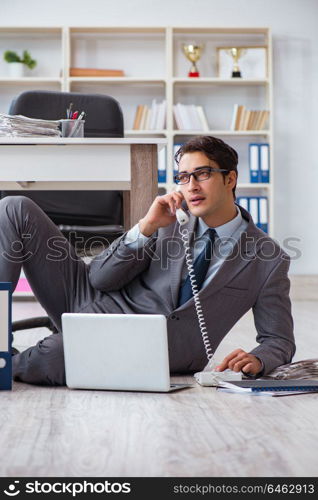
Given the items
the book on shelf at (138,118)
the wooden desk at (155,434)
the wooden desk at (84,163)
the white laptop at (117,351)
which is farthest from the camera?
the book on shelf at (138,118)

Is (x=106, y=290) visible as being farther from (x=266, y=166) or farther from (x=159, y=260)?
(x=266, y=166)

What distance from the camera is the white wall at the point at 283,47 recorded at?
20.4ft

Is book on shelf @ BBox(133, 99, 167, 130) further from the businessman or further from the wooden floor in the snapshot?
the wooden floor

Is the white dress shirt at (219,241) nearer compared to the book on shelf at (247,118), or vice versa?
the white dress shirt at (219,241)

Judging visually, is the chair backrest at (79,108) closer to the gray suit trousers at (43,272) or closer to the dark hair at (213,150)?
the gray suit trousers at (43,272)

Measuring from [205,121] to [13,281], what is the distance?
4.10 meters

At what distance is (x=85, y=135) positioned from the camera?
3.51 metres

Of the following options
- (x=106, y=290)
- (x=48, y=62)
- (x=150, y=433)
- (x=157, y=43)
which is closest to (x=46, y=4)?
(x=48, y=62)

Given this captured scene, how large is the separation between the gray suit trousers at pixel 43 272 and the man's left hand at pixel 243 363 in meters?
0.41

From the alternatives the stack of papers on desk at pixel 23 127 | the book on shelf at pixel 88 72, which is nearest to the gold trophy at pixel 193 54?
the book on shelf at pixel 88 72

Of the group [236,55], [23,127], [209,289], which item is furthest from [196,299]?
[236,55]

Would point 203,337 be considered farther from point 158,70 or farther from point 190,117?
point 158,70

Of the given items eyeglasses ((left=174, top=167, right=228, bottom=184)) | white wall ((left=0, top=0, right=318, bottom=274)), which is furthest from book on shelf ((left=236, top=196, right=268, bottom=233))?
eyeglasses ((left=174, top=167, right=228, bottom=184))

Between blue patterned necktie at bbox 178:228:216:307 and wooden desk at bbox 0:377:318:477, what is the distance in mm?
273
